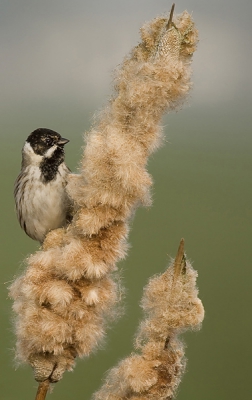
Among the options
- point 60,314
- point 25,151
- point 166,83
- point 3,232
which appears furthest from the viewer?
point 3,232

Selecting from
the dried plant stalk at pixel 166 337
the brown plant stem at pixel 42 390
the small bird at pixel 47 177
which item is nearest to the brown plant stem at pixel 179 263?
the dried plant stalk at pixel 166 337

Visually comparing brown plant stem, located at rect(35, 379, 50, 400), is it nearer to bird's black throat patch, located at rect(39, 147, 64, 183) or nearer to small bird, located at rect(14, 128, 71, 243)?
small bird, located at rect(14, 128, 71, 243)

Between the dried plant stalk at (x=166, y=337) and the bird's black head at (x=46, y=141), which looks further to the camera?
the bird's black head at (x=46, y=141)

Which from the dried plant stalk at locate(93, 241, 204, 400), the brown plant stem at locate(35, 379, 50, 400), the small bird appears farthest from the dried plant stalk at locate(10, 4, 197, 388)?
the small bird

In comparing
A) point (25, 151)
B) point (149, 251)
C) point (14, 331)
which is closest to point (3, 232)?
point (149, 251)

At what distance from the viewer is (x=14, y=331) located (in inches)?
60.6

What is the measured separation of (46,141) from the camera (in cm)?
263

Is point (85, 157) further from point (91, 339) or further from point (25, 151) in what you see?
point (25, 151)

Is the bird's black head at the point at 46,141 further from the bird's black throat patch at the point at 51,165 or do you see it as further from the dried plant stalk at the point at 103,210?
the dried plant stalk at the point at 103,210

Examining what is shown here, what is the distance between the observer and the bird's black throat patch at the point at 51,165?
8.67 ft

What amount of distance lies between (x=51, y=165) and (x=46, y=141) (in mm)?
111

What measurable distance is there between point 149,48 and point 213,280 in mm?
4302

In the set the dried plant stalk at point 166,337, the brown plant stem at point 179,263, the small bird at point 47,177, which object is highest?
the small bird at point 47,177

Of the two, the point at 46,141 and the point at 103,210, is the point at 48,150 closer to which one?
the point at 46,141
